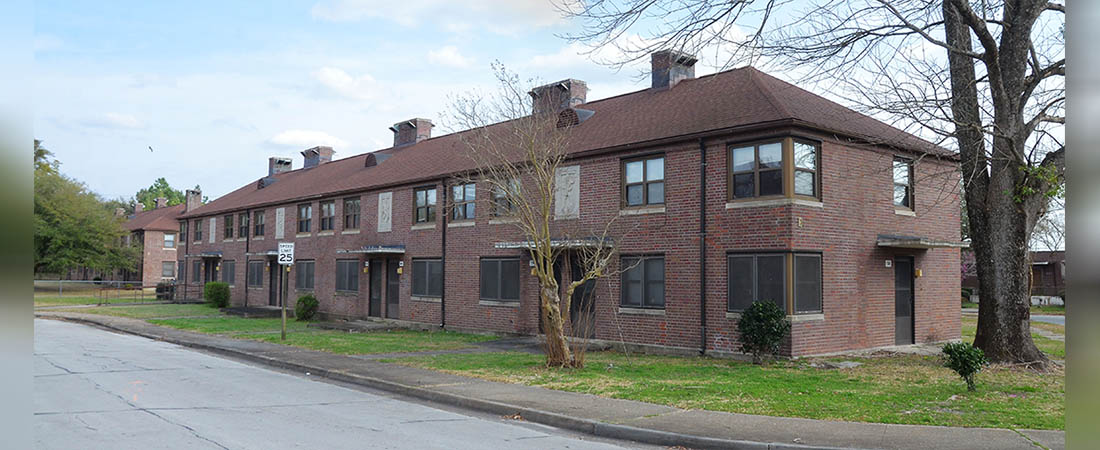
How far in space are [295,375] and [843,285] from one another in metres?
12.4

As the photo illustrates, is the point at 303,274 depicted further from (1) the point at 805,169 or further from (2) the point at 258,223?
(1) the point at 805,169

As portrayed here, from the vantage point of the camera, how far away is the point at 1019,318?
15.2 metres

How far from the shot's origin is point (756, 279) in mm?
16625

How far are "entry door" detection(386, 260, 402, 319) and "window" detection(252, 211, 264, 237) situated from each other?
39.5ft

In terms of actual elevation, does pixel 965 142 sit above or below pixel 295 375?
above

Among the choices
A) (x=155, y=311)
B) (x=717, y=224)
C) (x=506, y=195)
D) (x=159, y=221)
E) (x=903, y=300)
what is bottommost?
(x=155, y=311)

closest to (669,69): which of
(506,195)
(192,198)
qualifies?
(506,195)

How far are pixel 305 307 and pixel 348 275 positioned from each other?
227 cm

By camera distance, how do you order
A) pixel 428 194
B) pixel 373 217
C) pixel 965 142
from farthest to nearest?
1. pixel 373 217
2. pixel 428 194
3. pixel 965 142

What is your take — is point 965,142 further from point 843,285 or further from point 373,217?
point 373,217

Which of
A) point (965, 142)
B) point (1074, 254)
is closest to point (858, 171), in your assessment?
point (965, 142)

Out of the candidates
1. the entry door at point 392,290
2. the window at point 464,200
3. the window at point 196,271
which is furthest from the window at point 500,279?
the window at point 196,271

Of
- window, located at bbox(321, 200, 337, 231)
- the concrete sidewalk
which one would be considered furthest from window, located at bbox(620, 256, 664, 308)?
window, located at bbox(321, 200, 337, 231)

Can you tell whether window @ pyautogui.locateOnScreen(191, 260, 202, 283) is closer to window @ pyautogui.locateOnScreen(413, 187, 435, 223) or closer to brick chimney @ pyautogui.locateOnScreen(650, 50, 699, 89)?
window @ pyautogui.locateOnScreen(413, 187, 435, 223)
